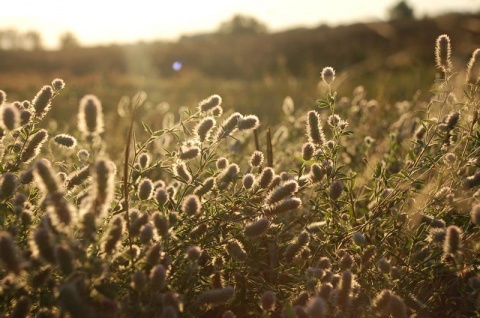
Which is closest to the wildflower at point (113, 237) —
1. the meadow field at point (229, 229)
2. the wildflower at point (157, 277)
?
the meadow field at point (229, 229)

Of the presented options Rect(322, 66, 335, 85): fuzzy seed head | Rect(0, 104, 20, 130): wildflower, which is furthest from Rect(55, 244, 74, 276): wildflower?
Rect(322, 66, 335, 85): fuzzy seed head

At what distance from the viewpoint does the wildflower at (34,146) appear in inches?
82.0

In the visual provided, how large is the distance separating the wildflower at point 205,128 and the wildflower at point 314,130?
385 millimetres

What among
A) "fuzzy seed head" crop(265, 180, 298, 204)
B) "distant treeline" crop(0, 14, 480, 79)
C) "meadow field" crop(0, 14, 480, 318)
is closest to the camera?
"meadow field" crop(0, 14, 480, 318)

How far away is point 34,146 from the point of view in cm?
209

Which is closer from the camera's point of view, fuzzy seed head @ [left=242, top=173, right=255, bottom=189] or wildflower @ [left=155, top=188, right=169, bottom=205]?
wildflower @ [left=155, top=188, right=169, bottom=205]

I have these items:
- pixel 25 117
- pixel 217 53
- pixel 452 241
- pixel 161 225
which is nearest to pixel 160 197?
pixel 161 225

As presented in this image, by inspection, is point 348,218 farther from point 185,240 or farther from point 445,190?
point 185,240

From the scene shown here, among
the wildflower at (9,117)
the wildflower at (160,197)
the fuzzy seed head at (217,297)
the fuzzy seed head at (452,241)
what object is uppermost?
the wildflower at (9,117)

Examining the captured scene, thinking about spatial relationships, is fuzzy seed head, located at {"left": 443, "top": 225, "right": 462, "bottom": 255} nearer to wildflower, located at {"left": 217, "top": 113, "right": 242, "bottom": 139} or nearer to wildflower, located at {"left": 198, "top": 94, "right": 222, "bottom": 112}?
wildflower, located at {"left": 217, "top": 113, "right": 242, "bottom": 139}

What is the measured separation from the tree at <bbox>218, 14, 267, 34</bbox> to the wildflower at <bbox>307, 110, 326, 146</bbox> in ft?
174

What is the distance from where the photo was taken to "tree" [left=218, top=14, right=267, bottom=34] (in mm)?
54250

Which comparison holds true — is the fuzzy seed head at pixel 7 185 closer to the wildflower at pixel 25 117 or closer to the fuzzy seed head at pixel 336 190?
the wildflower at pixel 25 117

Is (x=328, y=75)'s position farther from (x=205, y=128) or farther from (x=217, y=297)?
(x=217, y=297)
